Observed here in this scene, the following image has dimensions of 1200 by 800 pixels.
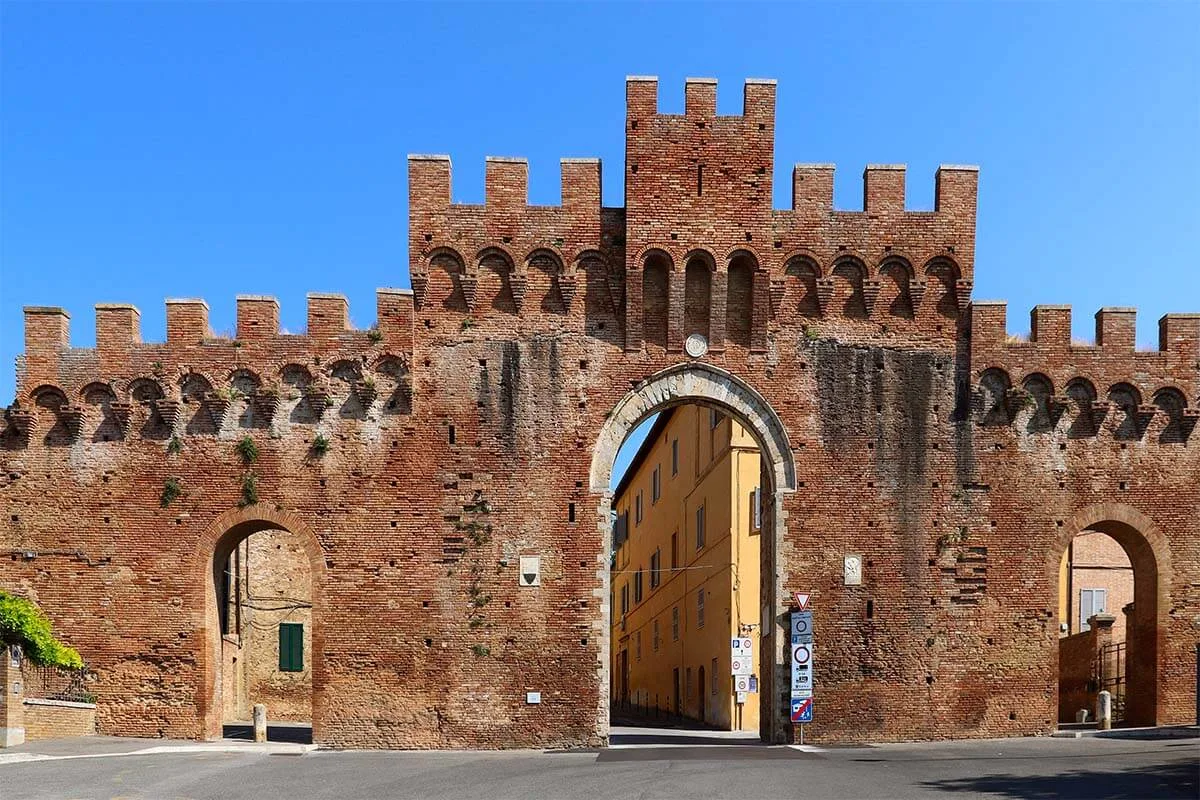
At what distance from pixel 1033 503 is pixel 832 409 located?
4125mm

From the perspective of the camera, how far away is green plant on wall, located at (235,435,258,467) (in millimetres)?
23969

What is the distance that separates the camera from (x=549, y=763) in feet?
66.1

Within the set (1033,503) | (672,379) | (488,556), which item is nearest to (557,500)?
(488,556)

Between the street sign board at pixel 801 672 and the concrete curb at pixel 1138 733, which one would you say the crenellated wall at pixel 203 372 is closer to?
the street sign board at pixel 801 672

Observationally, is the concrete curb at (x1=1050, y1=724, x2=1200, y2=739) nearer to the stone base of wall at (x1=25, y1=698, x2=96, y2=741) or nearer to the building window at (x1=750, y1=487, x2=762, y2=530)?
the building window at (x1=750, y1=487, x2=762, y2=530)

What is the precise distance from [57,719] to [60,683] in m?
0.93

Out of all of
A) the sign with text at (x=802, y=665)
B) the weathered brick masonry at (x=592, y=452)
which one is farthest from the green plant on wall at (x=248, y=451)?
the sign with text at (x=802, y=665)

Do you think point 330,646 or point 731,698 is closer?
point 330,646

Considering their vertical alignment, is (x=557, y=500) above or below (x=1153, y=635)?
above

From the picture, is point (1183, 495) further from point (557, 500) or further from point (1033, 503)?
point (557, 500)

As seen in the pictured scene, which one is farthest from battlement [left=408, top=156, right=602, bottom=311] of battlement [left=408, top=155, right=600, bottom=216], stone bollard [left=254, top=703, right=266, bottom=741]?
stone bollard [left=254, top=703, right=266, bottom=741]

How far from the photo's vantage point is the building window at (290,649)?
33.1m

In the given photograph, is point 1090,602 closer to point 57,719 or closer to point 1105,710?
point 1105,710

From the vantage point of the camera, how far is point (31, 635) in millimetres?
22266
